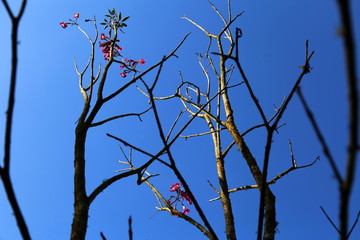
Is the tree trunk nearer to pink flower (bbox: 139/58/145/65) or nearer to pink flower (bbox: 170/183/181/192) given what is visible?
pink flower (bbox: 170/183/181/192)

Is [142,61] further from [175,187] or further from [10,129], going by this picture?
[10,129]

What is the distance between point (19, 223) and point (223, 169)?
3441mm

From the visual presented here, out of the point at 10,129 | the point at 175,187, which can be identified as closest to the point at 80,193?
the point at 10,129

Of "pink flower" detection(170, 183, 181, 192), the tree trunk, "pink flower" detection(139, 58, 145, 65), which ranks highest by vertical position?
"pink flower" detection(139, 58, 145, 65)

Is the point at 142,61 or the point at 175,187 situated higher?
the point at 142,61

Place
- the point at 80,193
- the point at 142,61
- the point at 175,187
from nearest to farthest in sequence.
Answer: the point at 80,193
the point at 175,187
the point at 142,61

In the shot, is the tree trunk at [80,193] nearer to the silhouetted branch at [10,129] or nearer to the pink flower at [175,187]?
the silhouetted branch at [10,129]

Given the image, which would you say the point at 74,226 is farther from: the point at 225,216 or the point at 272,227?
the point at 225,216

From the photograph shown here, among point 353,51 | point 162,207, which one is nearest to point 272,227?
point 162,207

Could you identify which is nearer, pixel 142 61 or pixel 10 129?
pixel 10 129

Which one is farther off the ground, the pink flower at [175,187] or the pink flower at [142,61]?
the pink flower at [142,61]

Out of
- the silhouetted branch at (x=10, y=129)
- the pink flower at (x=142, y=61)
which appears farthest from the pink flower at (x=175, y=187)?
the silhouetted branch at (x=10, y=129)

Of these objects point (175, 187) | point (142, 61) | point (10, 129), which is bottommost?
point (10, 129)

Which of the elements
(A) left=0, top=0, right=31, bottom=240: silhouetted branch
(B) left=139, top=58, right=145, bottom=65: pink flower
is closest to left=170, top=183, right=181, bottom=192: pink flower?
(B) left=139, top=58, right=145, bottom=65: pink flower
